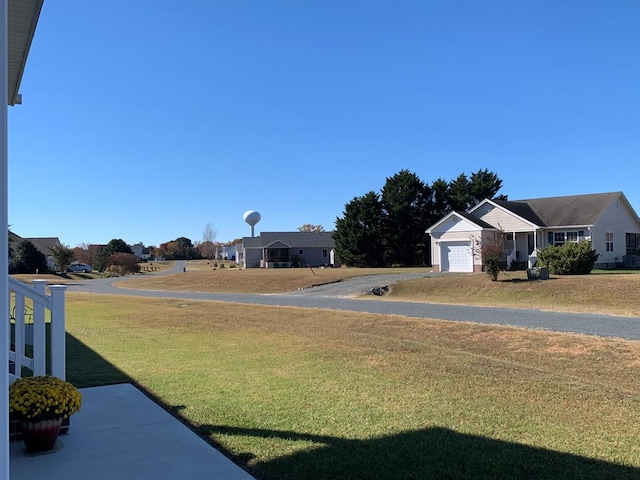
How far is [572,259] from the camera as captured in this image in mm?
25766

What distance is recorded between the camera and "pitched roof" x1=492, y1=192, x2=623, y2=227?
32312 mm

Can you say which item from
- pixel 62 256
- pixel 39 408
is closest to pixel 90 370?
pixel 39 408

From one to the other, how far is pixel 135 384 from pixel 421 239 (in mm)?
48628

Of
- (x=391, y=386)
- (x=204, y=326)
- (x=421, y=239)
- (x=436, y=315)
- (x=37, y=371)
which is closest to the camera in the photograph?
(x=37, y=371)

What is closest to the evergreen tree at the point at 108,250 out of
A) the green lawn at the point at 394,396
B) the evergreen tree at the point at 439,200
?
the evergreen tree at the point at 439,200

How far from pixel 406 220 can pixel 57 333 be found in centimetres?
5068

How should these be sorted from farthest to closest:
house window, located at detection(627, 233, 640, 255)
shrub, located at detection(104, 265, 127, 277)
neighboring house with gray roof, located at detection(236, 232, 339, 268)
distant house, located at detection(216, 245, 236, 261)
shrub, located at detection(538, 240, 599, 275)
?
distant house, located at detection(216, 245, 236, 261), neighboring house with gray roof, located at detection(236, 232, 339, 268), shrub, located at detection(104, 265, 127, 277), house window, located at detection(627, 233, 640, 255), shrub, located at detection(538, 240, 599, 275)

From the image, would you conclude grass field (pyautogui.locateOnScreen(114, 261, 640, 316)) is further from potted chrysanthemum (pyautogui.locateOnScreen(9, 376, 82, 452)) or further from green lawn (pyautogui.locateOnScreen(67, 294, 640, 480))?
potted chrysanthemum (pyautogui.locateOnScreen(9, 376, 82, 452))

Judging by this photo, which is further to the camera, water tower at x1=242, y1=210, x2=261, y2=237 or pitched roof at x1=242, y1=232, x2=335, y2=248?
water tower at x1=242, y1=210, x2=261, y2=237

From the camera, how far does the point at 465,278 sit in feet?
90.3

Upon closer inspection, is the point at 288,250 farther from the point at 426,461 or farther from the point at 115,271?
the point at 426,461

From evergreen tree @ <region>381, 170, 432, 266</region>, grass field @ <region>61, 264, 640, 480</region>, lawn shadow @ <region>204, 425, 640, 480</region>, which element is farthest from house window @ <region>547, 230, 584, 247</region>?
lawn shadow @ <region>204, 425, 640, 480</region>

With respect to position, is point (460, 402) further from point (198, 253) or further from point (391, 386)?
point (198, 253)

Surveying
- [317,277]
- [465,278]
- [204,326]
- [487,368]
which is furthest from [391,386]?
[317,277]
